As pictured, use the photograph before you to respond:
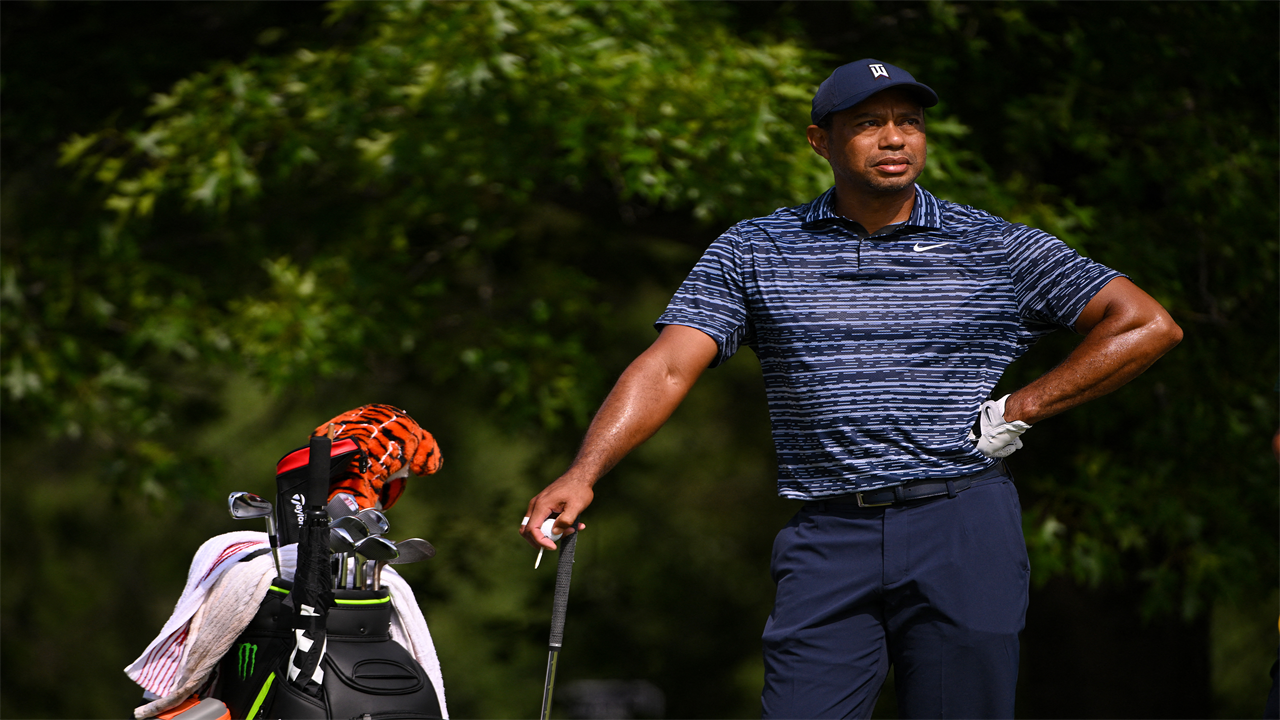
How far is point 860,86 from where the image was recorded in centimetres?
296

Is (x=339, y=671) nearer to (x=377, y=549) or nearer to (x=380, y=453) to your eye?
(x=377, y=549)

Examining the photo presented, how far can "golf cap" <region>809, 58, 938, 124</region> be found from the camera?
294 cm

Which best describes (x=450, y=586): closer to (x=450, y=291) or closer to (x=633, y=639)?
(x=633, y=639)

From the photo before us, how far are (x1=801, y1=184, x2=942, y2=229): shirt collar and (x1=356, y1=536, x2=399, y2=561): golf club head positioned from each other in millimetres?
1174

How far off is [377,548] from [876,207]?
134 centimetres

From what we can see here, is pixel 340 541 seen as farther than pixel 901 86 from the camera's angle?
Yes

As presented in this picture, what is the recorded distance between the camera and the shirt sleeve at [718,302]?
2.95m

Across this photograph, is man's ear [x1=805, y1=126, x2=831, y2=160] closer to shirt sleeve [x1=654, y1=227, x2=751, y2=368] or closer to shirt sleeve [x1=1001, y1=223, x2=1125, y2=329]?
shirt sleeve [x1=654, y1=227, x2=751, y2=368]

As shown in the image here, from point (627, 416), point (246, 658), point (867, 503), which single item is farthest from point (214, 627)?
point (867, 503)

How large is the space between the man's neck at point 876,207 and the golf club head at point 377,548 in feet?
4.12

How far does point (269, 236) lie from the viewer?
8.12 meters

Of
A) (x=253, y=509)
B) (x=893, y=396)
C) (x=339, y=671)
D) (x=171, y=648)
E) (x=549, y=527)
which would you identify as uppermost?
(x=893, y=396)

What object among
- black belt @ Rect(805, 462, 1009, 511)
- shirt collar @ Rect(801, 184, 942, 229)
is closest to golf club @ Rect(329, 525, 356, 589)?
black belt @ Rect(805, 462, 1009, 511)

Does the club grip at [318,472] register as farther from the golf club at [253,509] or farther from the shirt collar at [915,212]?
the shirt collar at [915,212]
